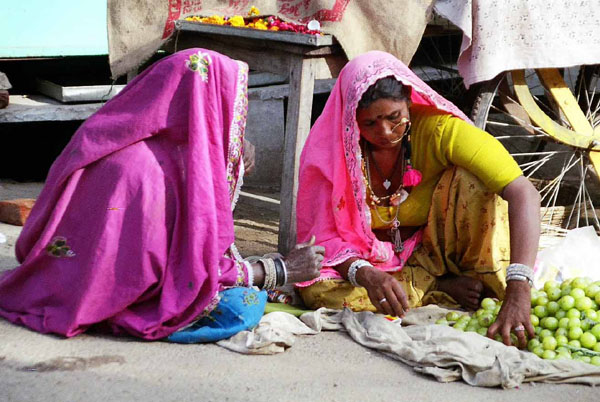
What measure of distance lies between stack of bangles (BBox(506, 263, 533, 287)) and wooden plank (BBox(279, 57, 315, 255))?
1.58 m

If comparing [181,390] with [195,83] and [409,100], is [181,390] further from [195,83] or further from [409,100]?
[409,100]

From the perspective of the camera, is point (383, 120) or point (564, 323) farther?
point (383, 120)

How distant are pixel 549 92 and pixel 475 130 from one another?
1.34 metres

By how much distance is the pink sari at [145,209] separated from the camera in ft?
10.4

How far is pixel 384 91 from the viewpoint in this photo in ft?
11.5

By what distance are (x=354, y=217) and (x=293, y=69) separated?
108 cm

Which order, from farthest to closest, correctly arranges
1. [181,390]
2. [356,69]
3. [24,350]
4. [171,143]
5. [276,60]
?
[276,60] < [356,69] < [171,143] < [24,350] < [181,390]

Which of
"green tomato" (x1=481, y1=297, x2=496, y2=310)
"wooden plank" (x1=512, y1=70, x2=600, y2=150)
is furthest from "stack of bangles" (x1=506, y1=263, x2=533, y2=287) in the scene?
"wooden plank" (x1=512, y1=70, x2=600, y2=150)

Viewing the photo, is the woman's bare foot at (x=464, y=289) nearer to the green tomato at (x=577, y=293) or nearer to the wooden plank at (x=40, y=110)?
the green tomato at (x=577, y=293)

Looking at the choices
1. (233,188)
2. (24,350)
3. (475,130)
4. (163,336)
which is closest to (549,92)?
(475,130)

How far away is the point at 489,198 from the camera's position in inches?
144

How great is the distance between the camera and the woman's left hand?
3.12m

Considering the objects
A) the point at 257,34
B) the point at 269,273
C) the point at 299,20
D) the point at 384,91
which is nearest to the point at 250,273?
the point at 269,273

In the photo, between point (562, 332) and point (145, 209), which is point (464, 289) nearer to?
point (562, 332)
